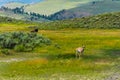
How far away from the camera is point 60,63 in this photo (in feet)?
167

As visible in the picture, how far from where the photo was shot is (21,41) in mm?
75125

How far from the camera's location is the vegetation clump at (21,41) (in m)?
70.5

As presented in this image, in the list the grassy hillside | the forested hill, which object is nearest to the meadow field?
the grassy hillside

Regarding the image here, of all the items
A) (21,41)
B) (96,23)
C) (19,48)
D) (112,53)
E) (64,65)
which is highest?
(64,65)

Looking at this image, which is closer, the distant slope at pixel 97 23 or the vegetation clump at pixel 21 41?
the vegetation clump at pixel 21 41

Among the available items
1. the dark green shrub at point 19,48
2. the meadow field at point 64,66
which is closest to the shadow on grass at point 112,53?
the meadow field at point 64,66

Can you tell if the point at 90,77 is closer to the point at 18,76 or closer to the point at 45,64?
the point at 18,76

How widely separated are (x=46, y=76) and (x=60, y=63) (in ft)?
33.5

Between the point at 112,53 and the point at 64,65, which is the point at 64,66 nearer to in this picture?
the point at 64,65

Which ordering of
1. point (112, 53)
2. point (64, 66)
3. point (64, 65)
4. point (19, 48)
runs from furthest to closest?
point (19, 48), point (112, 53), point (64, 65), point (64, 66)

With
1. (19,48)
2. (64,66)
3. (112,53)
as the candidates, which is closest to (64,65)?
(64,66)

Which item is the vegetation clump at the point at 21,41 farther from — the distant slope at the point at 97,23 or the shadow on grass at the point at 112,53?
the distant slope at the point at 97,23

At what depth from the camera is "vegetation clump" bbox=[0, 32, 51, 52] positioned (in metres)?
70.5

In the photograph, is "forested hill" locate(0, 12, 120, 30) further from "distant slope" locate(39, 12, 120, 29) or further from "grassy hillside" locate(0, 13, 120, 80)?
"grassy hillside" locate(0, 13, 120, 80)
